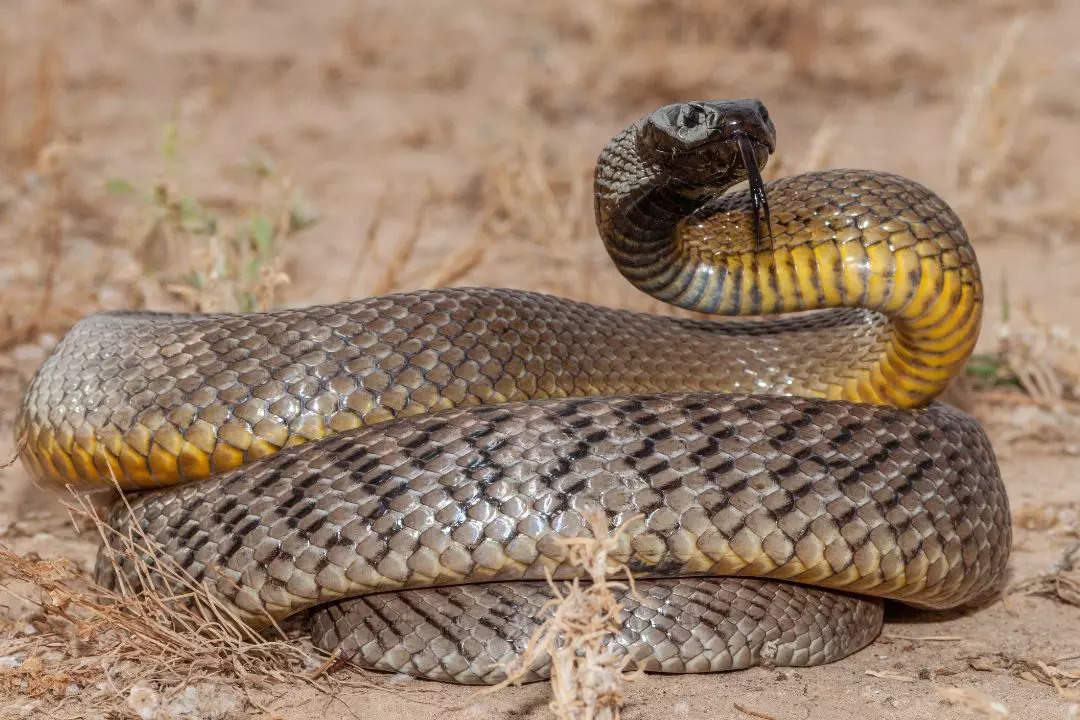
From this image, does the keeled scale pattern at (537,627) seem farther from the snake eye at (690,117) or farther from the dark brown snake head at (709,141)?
the snake eye at (690,117)

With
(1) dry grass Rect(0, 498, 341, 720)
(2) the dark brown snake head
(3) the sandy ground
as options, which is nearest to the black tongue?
(2) the dark brown snake head

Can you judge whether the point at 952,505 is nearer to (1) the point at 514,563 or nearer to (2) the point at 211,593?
(1) the point at 514,563

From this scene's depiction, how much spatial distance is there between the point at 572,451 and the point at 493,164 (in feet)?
16.4

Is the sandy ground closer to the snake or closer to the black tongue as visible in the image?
the snake

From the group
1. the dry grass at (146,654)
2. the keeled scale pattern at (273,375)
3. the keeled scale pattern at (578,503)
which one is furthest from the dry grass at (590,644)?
the keeled scale pattern at (273,375)

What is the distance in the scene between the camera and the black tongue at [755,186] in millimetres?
3721

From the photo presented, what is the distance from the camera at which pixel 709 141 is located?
12.3 feet

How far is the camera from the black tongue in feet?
12.2

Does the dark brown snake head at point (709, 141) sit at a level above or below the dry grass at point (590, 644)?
above

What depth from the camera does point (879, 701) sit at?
147 inches

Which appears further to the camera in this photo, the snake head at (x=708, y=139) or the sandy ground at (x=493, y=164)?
the sandy ground at (x=493, y=164)

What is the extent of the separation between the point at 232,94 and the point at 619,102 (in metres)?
3.37

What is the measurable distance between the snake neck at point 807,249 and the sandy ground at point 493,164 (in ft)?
3.71

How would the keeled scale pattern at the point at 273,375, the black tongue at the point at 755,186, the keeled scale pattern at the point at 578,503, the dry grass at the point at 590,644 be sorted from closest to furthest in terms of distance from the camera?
the dry grass at the point at 590,644, the keeled scale pattern at the point at 578,503, the black tongue at the point at 755,186, the keeled scale pattern at the point at 273,375
